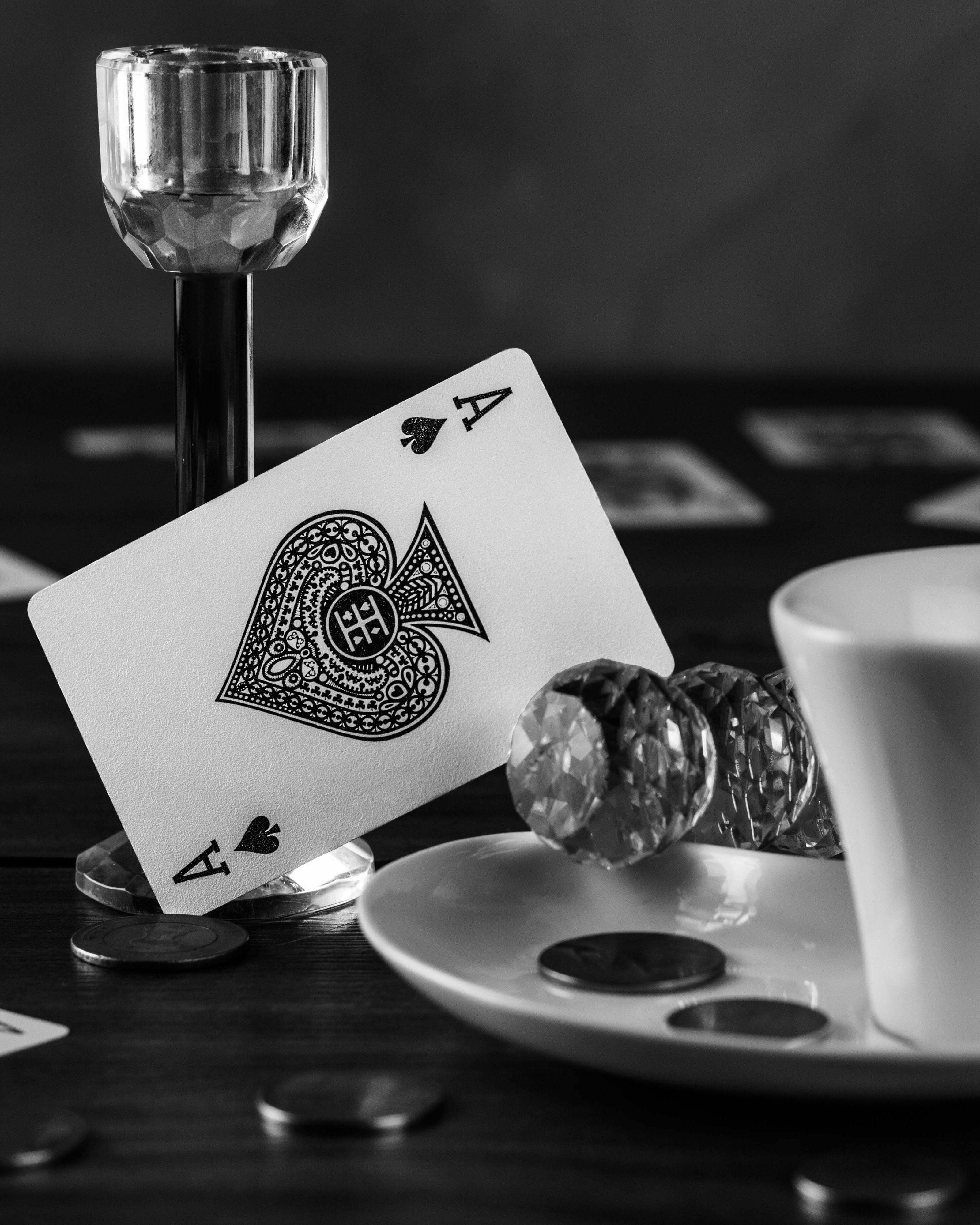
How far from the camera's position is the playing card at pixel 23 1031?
1.65 ft

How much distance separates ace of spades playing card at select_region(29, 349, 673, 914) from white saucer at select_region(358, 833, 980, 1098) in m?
0.06

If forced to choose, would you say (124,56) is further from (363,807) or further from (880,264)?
(880,264)

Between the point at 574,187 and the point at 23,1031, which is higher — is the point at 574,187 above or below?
above

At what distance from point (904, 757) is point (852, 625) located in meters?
0.04

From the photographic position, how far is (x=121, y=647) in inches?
24.3

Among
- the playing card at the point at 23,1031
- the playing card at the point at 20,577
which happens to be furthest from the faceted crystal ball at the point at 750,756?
the playing card at the point at 20,577

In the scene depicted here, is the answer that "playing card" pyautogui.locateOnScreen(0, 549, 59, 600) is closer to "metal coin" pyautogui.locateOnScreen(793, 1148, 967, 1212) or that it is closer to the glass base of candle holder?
the glass base of candle holder

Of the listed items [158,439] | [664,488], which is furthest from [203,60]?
[158,439]

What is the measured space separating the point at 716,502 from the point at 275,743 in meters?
0.91

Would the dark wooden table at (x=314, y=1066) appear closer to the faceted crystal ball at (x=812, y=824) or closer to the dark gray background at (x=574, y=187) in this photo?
the faceted crystal ball at (x=812, y=824)

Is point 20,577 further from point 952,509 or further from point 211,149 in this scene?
point 952,509

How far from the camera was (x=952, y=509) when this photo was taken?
1.47 m

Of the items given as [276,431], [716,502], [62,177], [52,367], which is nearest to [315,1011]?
[716,502]

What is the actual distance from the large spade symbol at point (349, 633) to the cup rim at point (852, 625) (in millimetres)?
193
